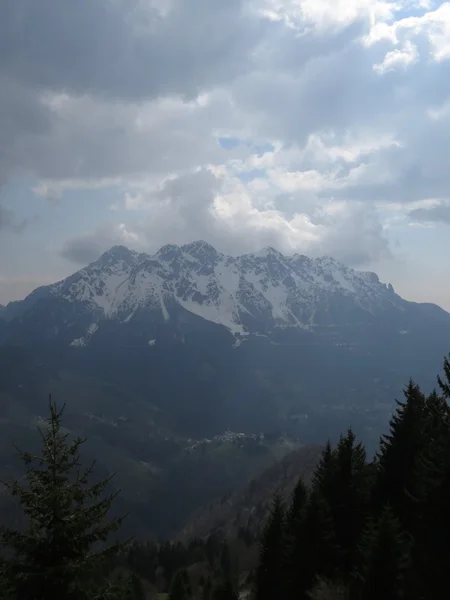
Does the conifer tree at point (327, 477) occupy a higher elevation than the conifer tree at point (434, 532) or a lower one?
lower

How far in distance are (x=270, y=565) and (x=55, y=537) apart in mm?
32276

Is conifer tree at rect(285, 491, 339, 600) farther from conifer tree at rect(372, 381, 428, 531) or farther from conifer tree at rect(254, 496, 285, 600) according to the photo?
conifer tree at rect(254, 496, 285, 600)

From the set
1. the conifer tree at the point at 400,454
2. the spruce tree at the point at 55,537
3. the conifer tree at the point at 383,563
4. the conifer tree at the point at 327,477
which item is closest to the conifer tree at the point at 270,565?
the conifer tree at the point at 327,477

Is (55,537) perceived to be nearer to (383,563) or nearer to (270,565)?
(383,563)

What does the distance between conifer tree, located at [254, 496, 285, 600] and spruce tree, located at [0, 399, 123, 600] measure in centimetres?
2935

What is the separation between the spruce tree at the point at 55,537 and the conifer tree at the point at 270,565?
29346 mm

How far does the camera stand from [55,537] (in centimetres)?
1703

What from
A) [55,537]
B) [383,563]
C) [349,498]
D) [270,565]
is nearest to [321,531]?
[349,498]

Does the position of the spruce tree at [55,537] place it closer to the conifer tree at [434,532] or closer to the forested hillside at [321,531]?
the forested hillside at [321,531]

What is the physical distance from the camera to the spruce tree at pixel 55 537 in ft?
54.3

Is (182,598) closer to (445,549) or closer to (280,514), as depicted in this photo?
(280,514)

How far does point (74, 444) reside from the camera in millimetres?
18094

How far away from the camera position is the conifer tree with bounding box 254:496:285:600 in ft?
142

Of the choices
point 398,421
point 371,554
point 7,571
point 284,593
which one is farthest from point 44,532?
point 398,421
